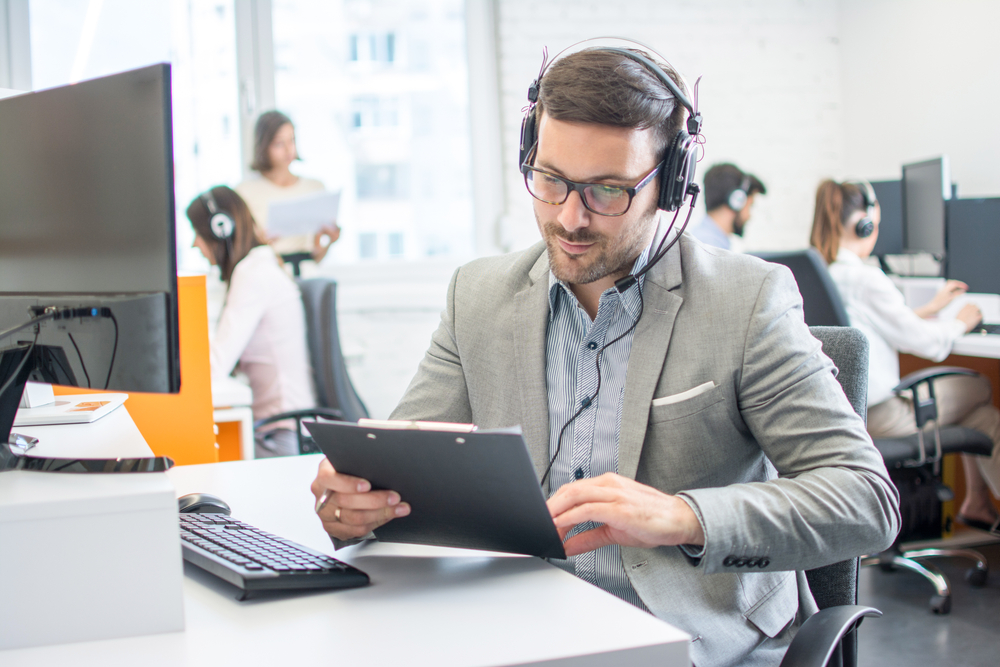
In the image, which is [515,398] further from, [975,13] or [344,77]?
[975,13]

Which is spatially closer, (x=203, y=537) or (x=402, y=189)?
(x=203, y=537)

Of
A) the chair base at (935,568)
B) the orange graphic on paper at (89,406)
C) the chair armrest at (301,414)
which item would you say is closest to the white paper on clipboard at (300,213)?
the chair armrest at (301,414)

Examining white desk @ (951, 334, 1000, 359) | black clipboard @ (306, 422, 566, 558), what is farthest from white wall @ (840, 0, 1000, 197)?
black clipboard @ (306, 422, 566, 558)

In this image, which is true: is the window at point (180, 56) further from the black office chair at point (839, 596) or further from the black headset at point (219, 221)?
the black office chair at point (839, 596)

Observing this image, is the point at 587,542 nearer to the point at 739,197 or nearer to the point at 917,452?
the point at 917,452

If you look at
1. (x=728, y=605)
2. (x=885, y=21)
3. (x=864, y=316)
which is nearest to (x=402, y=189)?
(x=864, y=316)

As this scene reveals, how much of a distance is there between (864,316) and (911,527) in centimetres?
74

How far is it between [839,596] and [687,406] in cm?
31

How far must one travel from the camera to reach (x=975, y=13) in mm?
3611

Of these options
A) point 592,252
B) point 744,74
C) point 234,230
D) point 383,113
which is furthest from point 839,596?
point 744,74

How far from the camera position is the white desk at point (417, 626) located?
2.11 ft

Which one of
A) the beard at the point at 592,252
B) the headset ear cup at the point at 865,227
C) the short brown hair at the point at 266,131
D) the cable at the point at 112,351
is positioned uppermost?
the short brown hair at the point at 266,131

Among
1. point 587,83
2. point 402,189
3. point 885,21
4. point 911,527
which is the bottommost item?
point 911,527

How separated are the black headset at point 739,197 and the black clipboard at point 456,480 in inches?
121
